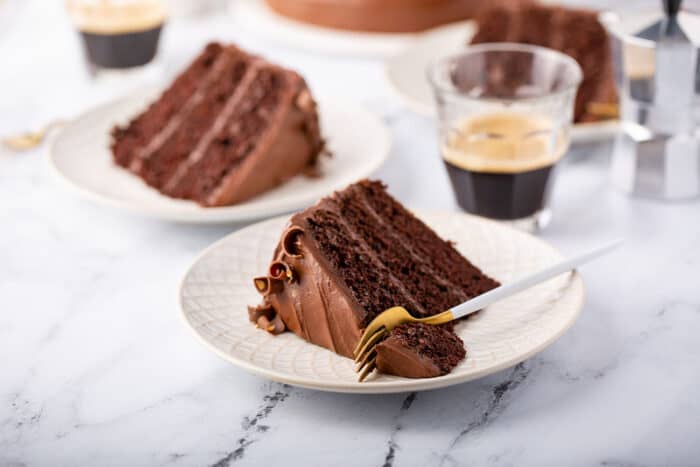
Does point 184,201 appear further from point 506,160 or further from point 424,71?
point 424,71

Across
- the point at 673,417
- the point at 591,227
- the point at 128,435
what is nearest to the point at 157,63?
the point at 591,227

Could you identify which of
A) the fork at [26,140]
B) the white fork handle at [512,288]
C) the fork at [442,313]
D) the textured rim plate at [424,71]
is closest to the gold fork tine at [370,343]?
the fork at [442,313]

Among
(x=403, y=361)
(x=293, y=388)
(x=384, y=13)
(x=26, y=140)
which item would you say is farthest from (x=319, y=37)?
(x=403, y=361)

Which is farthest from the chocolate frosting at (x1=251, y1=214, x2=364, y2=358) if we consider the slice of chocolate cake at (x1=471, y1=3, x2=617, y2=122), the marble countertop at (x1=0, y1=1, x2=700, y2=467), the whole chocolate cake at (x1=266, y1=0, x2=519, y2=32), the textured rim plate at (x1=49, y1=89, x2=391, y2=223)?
the whole chocolate cake at (x1=266, y1=0, x2=519, y2=32)

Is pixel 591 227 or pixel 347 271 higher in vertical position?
pixel 347 271

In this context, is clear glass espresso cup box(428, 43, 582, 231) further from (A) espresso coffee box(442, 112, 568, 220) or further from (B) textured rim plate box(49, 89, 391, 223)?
(B) textured rim plate box(49, 89, 391, 223)

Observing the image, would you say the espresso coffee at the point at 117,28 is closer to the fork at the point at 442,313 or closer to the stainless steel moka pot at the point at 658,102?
the stainless steel moka pot at the point at 658,102

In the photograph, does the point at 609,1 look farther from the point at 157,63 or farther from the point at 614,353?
the point at 614,353
